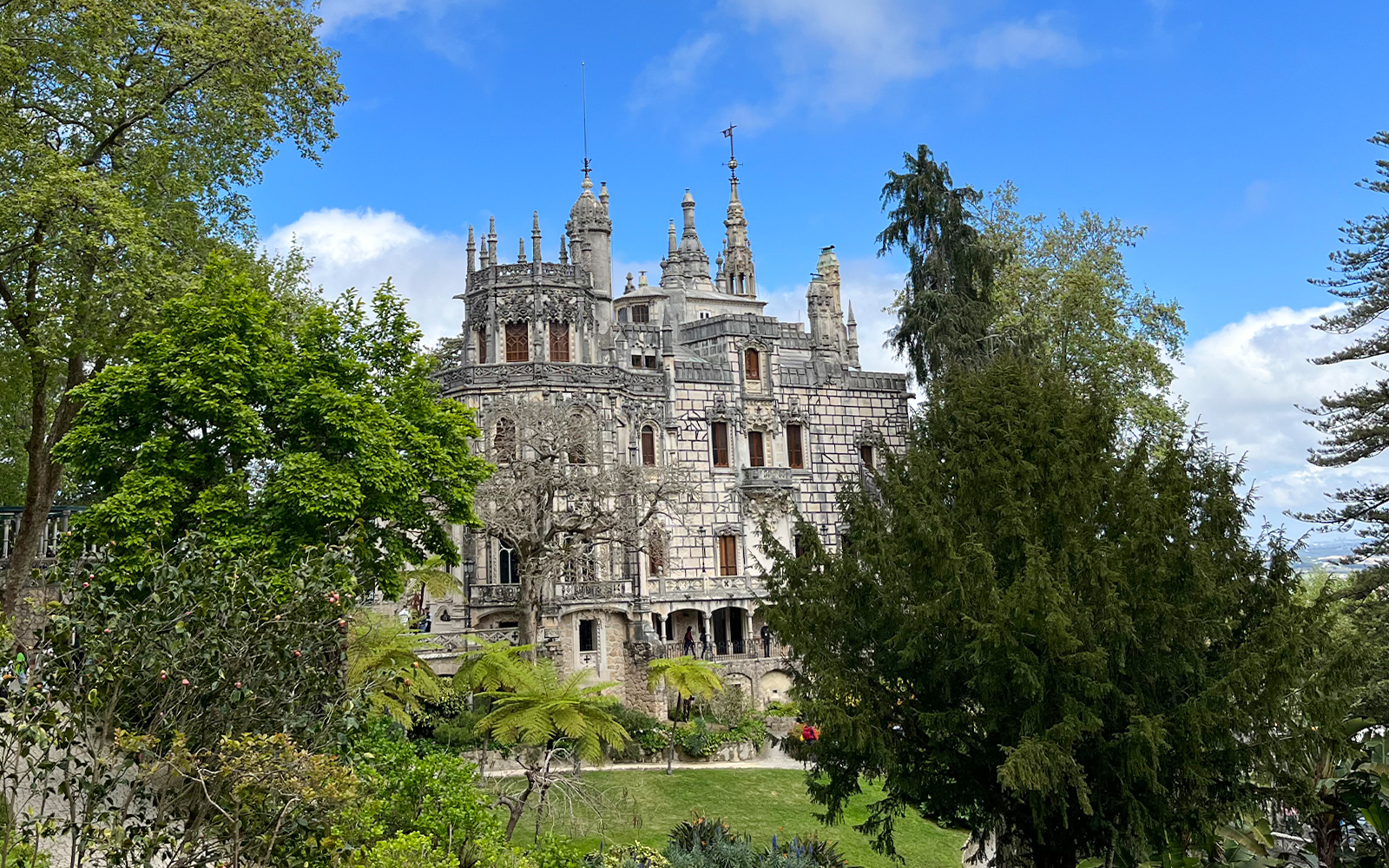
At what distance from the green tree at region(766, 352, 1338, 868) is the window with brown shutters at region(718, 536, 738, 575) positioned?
26.8 m

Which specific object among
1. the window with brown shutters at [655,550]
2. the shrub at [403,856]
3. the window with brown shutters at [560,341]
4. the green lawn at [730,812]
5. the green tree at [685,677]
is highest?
the window with brown shutters at [560,341]

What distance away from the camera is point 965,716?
16875mm

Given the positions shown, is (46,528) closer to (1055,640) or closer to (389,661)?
(389,661)

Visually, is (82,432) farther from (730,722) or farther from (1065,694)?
(730,722)

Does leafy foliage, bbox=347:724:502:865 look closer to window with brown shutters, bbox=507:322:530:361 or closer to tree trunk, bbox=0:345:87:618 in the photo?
tree trunk, bbox=0:345:87:618

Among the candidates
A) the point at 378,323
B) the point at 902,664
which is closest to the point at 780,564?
the point at 902,664

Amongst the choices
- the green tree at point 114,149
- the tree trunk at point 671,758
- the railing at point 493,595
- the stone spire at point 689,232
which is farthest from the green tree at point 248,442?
the stone spire at point 689,232

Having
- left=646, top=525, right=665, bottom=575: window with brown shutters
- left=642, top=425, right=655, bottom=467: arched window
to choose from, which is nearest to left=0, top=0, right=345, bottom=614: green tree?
left=646, top=525, right=665, bottom=575: window with brown shutters

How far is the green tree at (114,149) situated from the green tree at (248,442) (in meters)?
1.67

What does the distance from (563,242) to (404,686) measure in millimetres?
21532

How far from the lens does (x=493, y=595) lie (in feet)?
134

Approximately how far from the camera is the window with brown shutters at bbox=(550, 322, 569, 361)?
43097mm

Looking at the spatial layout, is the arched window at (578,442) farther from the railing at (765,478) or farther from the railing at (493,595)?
the railing at (765,478)

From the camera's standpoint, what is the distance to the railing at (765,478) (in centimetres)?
4644
